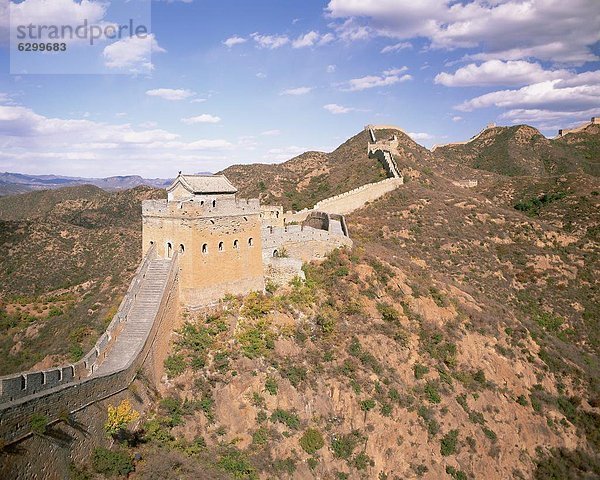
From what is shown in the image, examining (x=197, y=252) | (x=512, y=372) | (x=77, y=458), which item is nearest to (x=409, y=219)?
(x=512, y=372)

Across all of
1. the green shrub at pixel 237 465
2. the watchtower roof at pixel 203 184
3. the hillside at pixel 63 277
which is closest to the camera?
the green shrub at pixel 237 465

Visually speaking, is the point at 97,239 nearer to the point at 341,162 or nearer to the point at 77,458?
the point at 341,162

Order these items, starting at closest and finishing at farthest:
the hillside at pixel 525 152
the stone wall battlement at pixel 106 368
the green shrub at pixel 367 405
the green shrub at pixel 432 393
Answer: the stone wall battlement at pixel 106 368, the green shrub at pixel 367 405, the green shrub at pixel 432 393, the hillside at pixel 525 152

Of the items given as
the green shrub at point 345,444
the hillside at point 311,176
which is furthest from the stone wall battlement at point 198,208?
the hillside at point 311,176

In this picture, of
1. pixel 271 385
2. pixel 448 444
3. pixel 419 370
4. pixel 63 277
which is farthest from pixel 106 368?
pixel 63 277

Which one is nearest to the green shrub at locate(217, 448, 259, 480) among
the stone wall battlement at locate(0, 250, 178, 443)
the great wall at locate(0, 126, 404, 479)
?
the great wall at locate(0, 126, 404, 479)

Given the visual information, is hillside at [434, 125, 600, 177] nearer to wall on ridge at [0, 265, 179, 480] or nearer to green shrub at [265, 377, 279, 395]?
green shrub at [265, 377, 279, 395]

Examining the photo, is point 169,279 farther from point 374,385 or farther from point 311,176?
point 311,176

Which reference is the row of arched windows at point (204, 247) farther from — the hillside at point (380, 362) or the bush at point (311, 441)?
the bush at point (311, 441)
